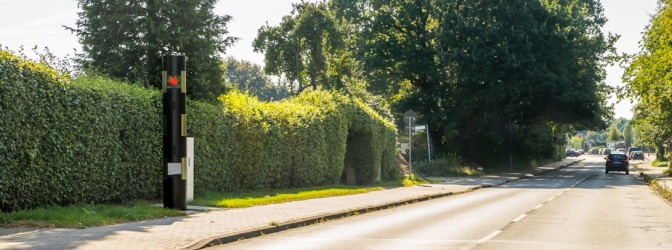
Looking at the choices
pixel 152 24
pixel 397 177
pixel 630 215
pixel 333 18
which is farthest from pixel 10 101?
pixel 333 18

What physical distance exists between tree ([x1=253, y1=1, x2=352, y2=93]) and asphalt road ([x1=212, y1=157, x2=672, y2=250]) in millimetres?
45192

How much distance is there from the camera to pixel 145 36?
110 feet

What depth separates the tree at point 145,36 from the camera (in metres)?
33.3

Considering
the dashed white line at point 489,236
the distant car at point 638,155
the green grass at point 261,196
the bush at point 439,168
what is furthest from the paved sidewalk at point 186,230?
the distant car at point 638,155

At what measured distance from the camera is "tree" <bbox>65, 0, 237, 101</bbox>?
33312mm

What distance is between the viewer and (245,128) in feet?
76.7

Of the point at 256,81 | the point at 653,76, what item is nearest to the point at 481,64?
the point at 653,76

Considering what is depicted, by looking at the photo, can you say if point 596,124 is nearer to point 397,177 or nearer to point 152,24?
point 397,177

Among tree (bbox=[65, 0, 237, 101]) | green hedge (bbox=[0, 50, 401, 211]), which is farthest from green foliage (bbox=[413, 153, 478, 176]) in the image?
green hedge (bbox=[0, 50, 401, 211])

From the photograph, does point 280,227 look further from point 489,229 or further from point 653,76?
point 653,76

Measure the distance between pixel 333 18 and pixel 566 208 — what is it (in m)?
46.8

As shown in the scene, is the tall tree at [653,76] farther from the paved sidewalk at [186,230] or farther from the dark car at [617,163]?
the paved sidewalk at [186,230]

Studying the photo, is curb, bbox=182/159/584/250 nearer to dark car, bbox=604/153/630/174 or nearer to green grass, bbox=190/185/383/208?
green grass, bbox=190/185/383/208

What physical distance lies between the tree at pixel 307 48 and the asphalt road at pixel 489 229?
1779 inches
